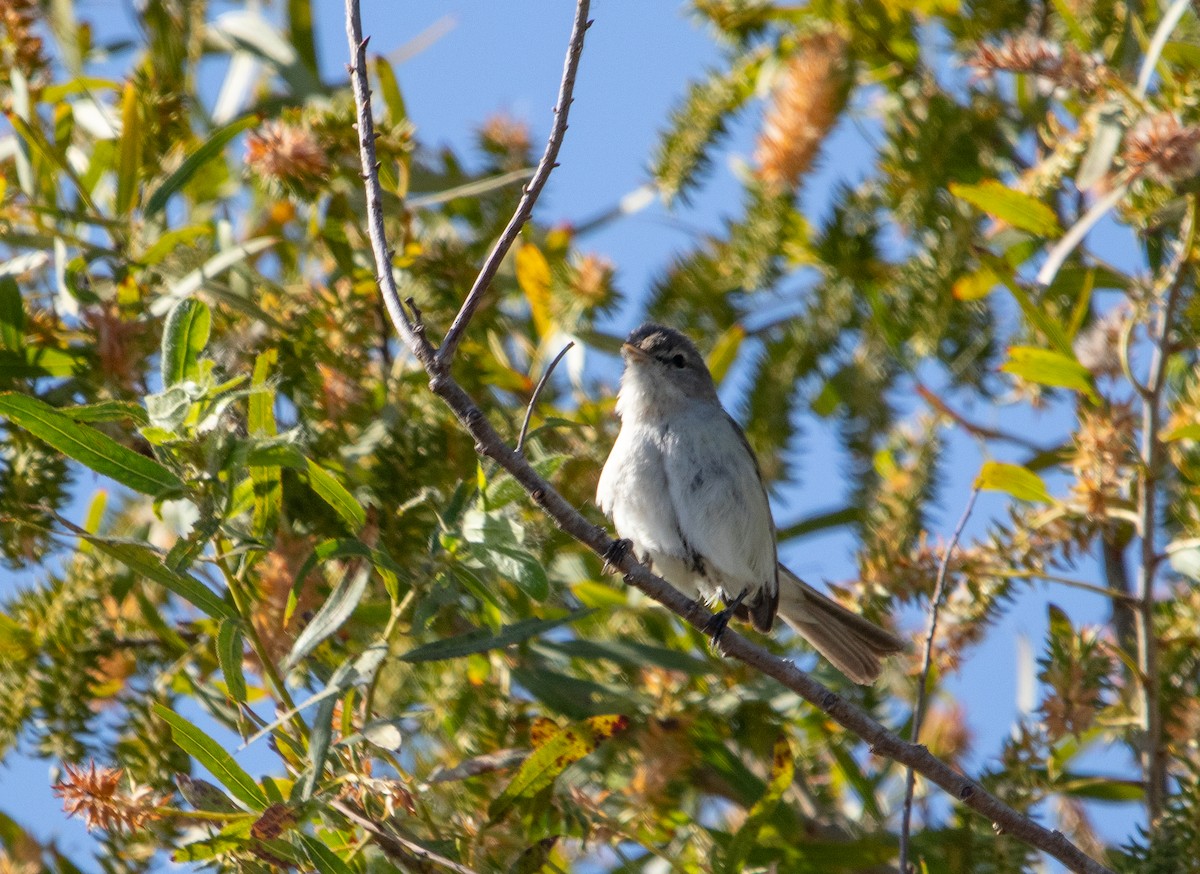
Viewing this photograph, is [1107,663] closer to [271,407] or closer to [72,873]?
[271,407]

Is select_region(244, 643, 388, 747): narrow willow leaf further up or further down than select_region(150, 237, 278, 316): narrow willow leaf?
further down

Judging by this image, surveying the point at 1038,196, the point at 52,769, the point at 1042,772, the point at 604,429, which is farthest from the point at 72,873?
the point at 1038,196

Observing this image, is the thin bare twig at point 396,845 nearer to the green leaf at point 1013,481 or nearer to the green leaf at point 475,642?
the green leaf at point 475,642

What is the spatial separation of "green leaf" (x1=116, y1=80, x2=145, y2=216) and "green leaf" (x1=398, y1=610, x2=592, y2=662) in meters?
1.34

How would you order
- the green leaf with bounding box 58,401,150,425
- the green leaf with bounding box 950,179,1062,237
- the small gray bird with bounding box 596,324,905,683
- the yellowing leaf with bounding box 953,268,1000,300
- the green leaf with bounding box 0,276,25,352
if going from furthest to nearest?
the small gray bird with bounding box 596,324,905,683 → the yellowing leaf with bounding box 953,268,1000,300 → the green leaf with bounding box 950,179,1062,237 → the green leaf with bounding box 0,276,25,352 → the green leaf with bounding box 58,401,150,425

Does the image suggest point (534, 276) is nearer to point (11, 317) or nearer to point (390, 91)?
point (390, 91)

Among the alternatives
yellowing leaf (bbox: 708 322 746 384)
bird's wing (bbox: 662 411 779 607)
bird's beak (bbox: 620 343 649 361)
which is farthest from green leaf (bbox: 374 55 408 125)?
bird's wing (bbox: 662 411 779 607)

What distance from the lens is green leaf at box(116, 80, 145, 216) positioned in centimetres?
298

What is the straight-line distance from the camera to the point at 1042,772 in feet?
8.95

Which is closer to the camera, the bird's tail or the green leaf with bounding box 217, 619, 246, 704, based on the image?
the green leaf with bounding box 217, 619, 246, 704

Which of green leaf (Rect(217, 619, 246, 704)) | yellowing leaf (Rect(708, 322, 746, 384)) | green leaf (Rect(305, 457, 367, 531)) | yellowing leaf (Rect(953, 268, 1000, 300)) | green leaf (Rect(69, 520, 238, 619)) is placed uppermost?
yellowing leaf (Rect(953, 268, 1000, 300))

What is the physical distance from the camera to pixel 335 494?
7.60ft

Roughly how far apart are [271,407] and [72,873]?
127 cm

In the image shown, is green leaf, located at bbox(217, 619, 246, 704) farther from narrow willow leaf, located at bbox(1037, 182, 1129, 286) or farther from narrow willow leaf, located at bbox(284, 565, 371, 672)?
narrow willow leaf, located at bbox(1037, 182, 1129, 286)
